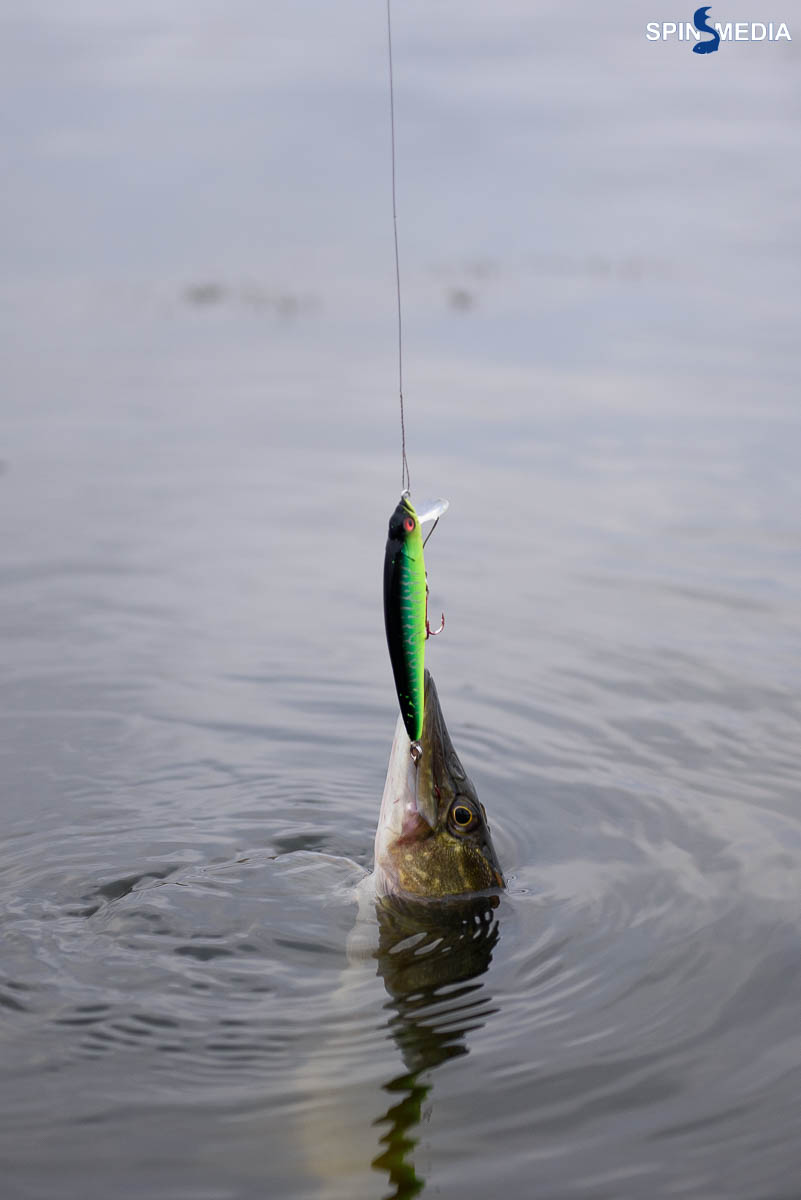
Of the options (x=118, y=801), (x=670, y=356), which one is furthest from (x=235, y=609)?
(x=670, y=356)

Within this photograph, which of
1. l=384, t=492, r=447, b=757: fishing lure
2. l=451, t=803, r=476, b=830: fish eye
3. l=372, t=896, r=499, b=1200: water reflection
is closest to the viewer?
l=384, t=492, r=447, b=757: fishing lure

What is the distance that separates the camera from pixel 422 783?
212 inches

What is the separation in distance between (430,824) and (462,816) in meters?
0.14

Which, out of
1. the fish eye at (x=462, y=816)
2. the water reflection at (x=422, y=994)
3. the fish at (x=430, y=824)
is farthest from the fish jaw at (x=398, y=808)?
the water reflection at (x=422, y=994)

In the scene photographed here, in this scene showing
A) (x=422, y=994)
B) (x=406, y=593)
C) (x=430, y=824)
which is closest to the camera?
(x=406, y=593)

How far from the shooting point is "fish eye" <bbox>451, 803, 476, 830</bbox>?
548 cm

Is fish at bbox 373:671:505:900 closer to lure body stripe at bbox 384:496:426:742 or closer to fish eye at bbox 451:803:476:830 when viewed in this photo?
fish eye at bbox 451:803:476:830

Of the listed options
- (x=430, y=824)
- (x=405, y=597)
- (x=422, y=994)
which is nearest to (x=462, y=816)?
(x=430, y=824)

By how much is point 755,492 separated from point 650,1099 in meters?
11.1

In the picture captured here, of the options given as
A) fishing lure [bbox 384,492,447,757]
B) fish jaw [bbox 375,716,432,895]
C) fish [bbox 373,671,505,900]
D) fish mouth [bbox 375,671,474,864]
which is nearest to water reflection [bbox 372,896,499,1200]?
fish [bbox 373,671,505,900]

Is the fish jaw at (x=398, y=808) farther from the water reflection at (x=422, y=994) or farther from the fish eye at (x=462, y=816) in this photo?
the water reflection at (x=422, y=994)

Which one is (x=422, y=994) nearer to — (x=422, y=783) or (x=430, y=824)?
(x=430, y=824)

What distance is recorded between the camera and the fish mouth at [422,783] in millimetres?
5309

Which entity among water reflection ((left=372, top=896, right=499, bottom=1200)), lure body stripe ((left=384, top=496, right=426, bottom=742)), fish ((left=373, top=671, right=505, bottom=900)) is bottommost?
water reflection ((left=372, top=896, right=499, bottom=1200))
